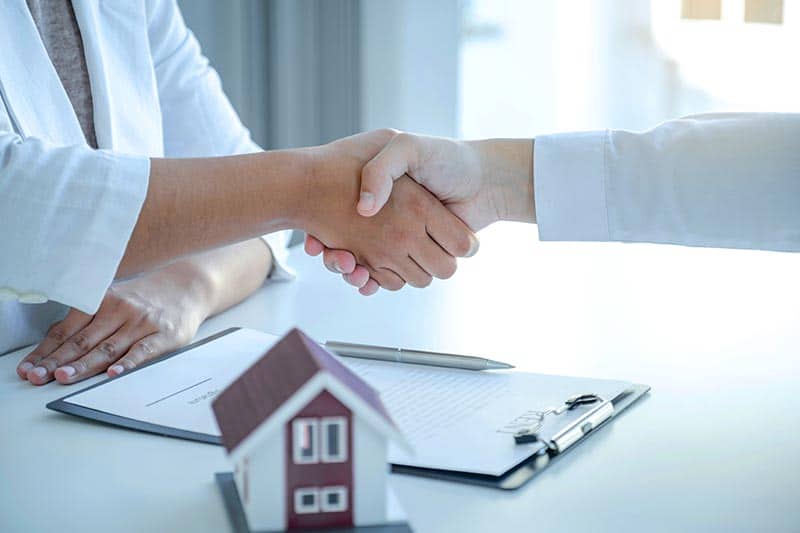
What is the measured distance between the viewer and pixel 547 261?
1.73m

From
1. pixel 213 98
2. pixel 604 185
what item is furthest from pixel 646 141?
pixel 213 98

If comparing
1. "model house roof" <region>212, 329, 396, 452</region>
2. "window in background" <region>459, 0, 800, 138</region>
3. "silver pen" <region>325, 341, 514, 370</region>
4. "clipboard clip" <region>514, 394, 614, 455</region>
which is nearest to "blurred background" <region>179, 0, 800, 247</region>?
"window in background" <region>459, 0, 800, 138</region>

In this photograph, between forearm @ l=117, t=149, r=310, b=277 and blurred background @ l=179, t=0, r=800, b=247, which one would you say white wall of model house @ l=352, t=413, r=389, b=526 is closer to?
forearm @ l=117, t=149, r=310, b=277

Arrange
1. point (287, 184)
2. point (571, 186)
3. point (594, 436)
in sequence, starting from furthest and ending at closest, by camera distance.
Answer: point (571, 186) → point (287, 184) → point (594, 436)

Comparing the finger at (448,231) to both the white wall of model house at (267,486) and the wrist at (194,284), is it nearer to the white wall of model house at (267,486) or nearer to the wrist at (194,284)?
the wrist at (194,284)

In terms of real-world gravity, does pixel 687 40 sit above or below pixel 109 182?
above

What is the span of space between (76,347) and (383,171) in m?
0.44

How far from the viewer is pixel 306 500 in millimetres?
657

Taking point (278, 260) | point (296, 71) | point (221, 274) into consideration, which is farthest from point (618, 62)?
point (221, 274)

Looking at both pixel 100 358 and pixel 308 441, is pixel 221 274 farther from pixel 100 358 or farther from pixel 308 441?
pixel 308 441

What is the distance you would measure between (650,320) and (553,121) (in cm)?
151

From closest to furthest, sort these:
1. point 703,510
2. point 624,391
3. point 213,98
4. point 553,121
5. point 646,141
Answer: point 703,510 < point 624,391 < point 646,141 < point 213,98 < point 553,121

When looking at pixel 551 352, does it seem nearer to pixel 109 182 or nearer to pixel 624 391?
pixel 624 391

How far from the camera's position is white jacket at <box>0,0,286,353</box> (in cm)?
101
